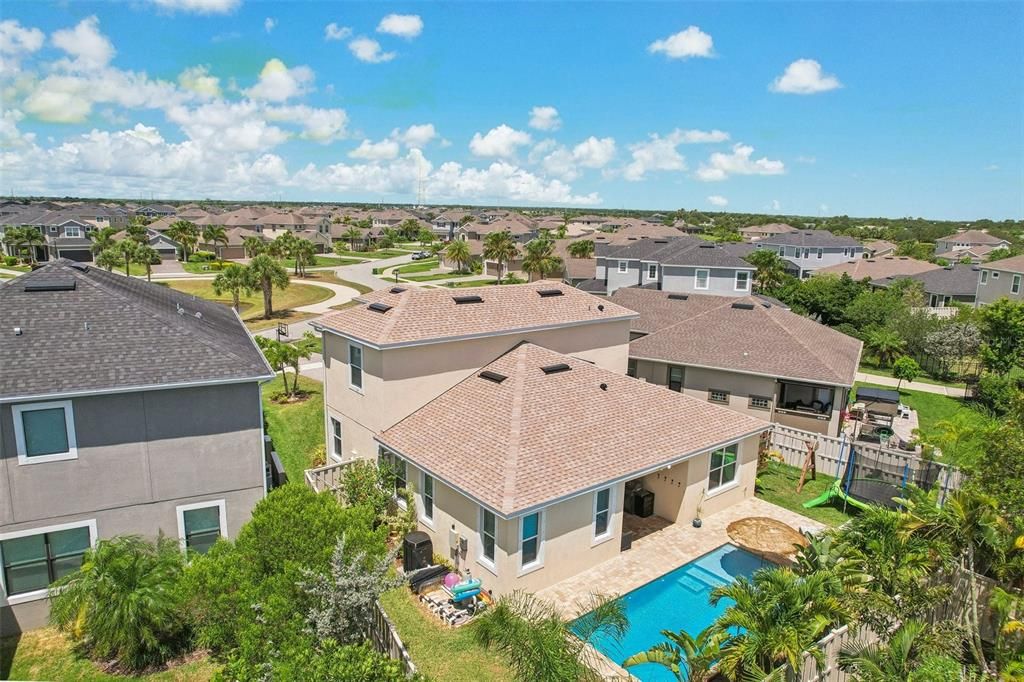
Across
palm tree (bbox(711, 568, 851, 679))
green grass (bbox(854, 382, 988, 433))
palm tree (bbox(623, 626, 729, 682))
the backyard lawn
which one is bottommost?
green grass (bbox(854, 382, 988, 433))

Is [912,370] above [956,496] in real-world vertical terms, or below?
below

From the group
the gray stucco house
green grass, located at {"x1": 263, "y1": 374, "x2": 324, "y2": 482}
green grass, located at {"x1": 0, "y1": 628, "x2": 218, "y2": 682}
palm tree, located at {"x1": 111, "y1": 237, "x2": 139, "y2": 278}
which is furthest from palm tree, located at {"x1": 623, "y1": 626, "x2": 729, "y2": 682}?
palm tree, located at {"x1": 111, "y1": 237, "x2": 139, "y2": 278}

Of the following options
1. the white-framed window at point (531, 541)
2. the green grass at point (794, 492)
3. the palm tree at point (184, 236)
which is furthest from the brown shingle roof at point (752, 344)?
the palm tree at point (184, 236)

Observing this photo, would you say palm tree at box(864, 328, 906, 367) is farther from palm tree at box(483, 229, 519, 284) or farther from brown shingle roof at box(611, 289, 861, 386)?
palm tree at box(483, 229, 519, 284)

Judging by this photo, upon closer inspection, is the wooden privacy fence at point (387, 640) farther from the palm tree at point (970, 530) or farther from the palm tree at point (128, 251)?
the palm tree at point (128, 251)

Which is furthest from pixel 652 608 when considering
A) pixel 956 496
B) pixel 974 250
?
pixel 974 250

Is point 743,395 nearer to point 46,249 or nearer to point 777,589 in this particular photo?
point 777,589
